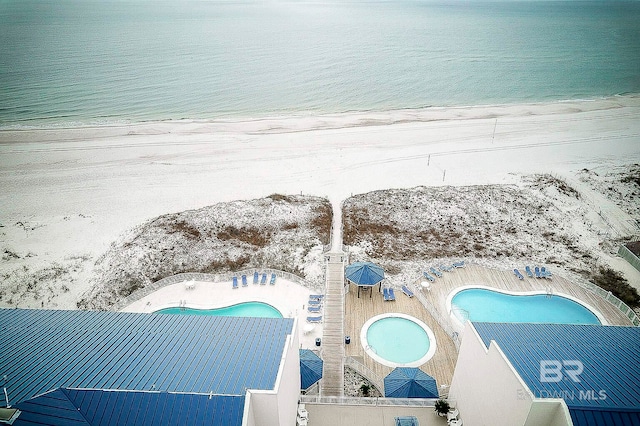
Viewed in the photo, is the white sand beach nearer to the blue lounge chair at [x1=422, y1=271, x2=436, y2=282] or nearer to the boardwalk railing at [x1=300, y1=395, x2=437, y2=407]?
the blue lounge chair at [x1=422, y1=271, x2=436, y2=282]

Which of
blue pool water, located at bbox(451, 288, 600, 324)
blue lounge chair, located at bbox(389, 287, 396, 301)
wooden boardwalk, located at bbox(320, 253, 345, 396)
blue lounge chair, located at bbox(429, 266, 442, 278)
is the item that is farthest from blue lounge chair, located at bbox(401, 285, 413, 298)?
wooden boardwalk, located at bbox(320, 253, 345, 396)

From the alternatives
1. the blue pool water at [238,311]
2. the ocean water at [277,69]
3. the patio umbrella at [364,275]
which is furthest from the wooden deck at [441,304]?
the ocean water at [277,69]

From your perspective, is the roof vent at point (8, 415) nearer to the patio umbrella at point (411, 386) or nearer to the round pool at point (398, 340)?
the patio umbrella at point (411, 386)

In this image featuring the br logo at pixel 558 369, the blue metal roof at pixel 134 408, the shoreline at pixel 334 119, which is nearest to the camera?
the blue metal roof at pixel 134 408

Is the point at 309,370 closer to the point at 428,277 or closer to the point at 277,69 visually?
the point at 428,277

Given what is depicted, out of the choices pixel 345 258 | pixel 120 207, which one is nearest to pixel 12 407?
pixel 345 258

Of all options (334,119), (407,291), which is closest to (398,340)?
(407,291)
